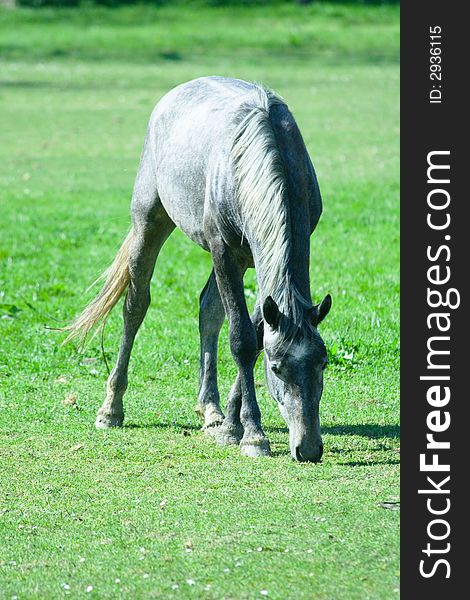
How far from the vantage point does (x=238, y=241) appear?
259 inches

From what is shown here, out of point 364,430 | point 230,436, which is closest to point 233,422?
point 230,436

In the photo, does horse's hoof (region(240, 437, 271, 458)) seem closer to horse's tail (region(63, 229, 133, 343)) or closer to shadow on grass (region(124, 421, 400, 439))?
shadow on grass (region(124, 421, 400, 439))

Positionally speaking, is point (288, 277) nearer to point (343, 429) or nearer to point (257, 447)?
point (257, 447)

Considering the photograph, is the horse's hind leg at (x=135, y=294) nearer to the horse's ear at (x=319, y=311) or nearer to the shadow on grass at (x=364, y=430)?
the shadow on grass at (x=364, y=430)

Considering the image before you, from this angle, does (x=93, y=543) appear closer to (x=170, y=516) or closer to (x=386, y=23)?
(x=170, y=516)

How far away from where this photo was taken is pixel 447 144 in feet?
24.7

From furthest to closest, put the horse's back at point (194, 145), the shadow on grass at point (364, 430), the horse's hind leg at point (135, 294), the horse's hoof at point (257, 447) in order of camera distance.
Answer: the horse's hind leg at point (135, 294) < the shadow on grass at point (364, 430) < the horse's back at point (194, 145) < the horse's hoof at point (257, 447)

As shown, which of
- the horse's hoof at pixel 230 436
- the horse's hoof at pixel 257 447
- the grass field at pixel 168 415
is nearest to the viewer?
the grass field at pixel 168 415

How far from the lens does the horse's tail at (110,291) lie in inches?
310

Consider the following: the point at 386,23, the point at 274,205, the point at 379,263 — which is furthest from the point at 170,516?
the point at 386,23

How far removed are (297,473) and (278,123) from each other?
197 cm

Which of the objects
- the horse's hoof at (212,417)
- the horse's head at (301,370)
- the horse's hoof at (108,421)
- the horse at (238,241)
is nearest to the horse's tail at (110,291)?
the horse at (238,241)

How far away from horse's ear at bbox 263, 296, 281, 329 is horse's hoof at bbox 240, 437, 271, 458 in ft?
2.89

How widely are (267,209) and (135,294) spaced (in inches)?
79.7
